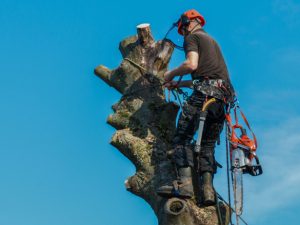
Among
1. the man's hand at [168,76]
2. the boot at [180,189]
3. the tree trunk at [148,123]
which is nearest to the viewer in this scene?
the boot at [180,189]

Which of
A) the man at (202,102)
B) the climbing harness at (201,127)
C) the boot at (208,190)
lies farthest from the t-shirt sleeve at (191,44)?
the boot at (208,190)

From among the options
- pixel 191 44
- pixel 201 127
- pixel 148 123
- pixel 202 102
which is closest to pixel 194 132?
pixel 201 127

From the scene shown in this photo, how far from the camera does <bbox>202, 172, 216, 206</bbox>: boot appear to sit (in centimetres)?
722

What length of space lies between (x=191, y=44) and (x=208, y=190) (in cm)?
154

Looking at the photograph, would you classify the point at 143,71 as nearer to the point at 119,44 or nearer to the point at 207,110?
the point at 119,44

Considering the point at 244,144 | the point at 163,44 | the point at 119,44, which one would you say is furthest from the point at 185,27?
the point at 244,144

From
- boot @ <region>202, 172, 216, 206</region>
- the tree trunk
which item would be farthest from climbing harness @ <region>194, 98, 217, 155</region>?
the tree trunk

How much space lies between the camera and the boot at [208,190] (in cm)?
722

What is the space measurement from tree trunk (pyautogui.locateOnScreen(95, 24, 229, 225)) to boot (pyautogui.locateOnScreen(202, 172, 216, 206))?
11 cm

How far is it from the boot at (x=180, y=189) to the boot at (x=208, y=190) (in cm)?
14

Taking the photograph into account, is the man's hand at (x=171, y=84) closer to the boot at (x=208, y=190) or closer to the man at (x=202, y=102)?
the man at (x=202, y=102)

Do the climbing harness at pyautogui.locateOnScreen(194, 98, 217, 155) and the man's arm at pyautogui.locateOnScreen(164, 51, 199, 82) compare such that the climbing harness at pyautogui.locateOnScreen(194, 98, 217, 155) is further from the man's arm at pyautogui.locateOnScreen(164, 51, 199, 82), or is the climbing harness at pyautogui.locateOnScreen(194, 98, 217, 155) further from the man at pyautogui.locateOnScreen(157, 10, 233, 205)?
the man's arm at pyautogui.locateOnScreen(164, 51, 199, 82)

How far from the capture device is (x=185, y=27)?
26.1ft

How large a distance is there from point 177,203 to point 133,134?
116cm
